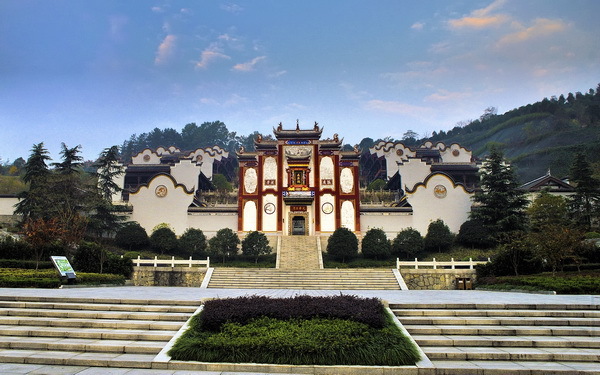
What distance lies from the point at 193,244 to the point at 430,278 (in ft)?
52.1

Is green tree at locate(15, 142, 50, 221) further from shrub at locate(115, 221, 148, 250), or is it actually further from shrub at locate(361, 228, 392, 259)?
shrub at locate(361, 228, 392, 259)

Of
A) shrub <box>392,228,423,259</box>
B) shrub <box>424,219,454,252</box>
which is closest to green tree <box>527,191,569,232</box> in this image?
shrub <box>424,219,454,252</box>

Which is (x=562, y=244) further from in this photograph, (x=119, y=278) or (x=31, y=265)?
(x=31, y=265)

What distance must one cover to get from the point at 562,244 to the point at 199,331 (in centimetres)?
1564

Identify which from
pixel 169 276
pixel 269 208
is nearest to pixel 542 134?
pixel 269 208

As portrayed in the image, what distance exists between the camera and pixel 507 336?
752cm

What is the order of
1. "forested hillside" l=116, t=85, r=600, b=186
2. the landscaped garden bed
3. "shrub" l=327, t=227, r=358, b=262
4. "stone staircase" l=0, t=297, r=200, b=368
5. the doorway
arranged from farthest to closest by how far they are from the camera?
"forested hillside" l=116, t=85, r=600, b=186
the doorway
"shrub" l=327, t=227, r=358, b=262
"stone staircase" l=0, t=297, r=200, b=368
the landscaped garden bed

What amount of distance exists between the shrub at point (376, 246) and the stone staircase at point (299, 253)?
3.20 metres

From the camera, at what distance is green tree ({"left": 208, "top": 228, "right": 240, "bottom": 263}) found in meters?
27.0

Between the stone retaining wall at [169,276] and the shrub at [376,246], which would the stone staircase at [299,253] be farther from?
the stone retaining wall at [169,276]

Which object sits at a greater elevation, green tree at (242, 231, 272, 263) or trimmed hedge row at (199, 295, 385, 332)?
green tree at (242, 231, 272, 263)

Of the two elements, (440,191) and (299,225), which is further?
(299,225)

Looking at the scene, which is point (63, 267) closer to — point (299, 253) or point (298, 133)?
point (299, 253)

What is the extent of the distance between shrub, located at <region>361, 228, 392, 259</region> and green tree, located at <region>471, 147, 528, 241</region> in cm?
750
